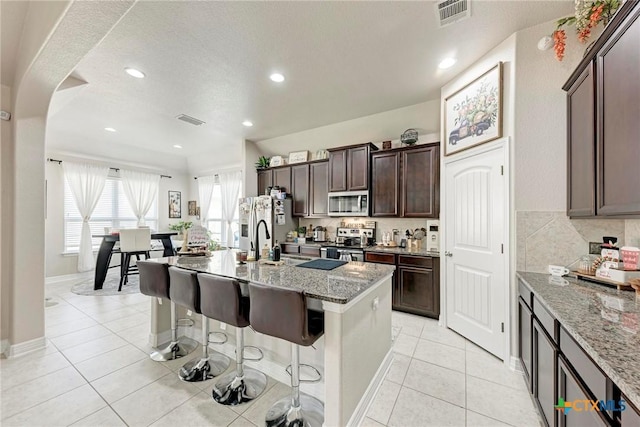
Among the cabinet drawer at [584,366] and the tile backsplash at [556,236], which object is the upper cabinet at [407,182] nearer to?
the tile backsplash at [556,236]

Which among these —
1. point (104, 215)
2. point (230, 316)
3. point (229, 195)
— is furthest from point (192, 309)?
point (104, 215)

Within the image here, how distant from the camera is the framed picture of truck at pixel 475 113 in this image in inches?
93.7

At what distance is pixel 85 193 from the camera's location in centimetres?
554

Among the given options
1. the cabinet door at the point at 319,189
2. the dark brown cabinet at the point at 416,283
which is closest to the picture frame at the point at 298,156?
the cabinet door at the point at 319,189

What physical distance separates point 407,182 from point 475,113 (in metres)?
1.27

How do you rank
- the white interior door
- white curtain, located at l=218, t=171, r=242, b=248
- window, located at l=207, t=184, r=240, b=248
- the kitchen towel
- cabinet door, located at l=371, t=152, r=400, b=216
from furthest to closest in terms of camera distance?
window, located at l=207, t=184, r=240, b=248 < white curtain, located at l=218, t=171, r=242, b=248 < cabinet door, located at l=371, t=152, r=400, b=216 < the white interior door < the kitchen towel

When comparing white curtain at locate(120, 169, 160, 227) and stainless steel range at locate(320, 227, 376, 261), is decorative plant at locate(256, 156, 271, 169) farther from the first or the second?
white curtain at locate(120, 169, 160, 227)

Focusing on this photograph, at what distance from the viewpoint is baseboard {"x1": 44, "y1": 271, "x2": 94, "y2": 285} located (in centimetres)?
496

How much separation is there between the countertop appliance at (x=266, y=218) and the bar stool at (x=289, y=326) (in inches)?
107

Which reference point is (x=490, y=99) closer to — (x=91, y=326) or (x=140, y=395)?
(x=140, y=395)

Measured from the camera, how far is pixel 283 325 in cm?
146

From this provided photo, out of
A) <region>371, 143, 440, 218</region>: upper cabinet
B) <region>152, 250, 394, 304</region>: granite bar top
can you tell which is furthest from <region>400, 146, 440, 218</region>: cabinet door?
<region>152, 250, 394, 304</region>: granite bar top

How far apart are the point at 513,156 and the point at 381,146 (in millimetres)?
2190

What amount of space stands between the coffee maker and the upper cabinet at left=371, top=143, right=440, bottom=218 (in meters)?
0.12
